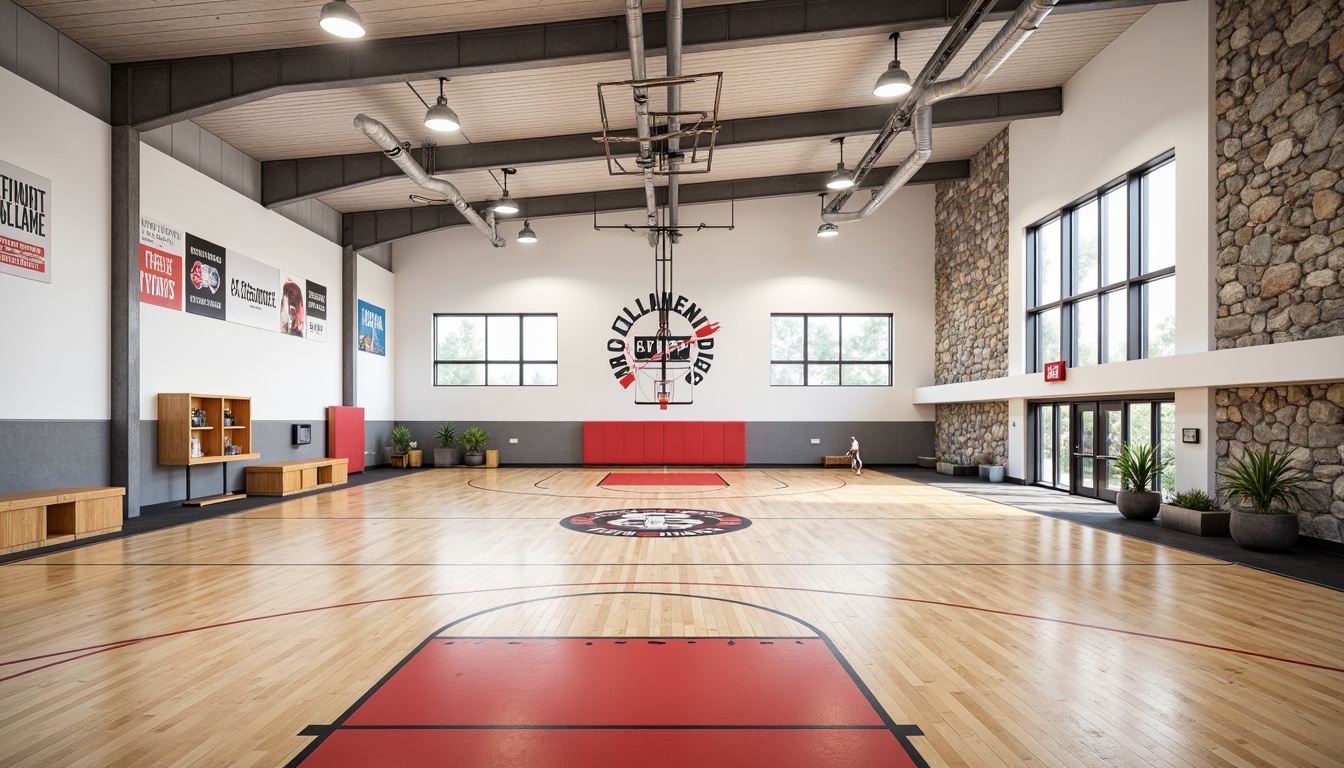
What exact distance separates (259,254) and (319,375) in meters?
Result: 2.53

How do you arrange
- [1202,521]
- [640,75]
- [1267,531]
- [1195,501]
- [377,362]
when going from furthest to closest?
[377,362] < [640,75] < [1195,501] < [1202,521] < [1267,531]

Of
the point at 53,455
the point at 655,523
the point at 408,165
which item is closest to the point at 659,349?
the point at 408,165

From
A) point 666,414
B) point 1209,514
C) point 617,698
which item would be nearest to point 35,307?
point 617,698

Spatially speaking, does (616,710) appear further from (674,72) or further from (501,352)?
(501,352)

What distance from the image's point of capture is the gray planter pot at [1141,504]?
25.4 feet

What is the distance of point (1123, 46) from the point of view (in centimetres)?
862

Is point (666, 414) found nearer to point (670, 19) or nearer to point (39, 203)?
point (670, 19)

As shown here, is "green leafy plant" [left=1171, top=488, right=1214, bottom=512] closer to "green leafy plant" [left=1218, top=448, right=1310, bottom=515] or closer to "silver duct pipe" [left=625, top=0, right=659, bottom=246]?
"green leafy plant" [left=1218, top=448, right=1310, bottom=515]

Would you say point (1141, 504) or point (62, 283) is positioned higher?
point (62, 283)

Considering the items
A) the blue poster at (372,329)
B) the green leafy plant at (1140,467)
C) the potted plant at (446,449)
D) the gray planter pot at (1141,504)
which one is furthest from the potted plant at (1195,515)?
the blue poster at (372,329)

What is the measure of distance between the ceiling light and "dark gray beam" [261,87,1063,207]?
483cm

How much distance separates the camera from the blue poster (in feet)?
44.8

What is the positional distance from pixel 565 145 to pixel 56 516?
7.54m

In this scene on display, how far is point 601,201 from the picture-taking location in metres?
13.8
